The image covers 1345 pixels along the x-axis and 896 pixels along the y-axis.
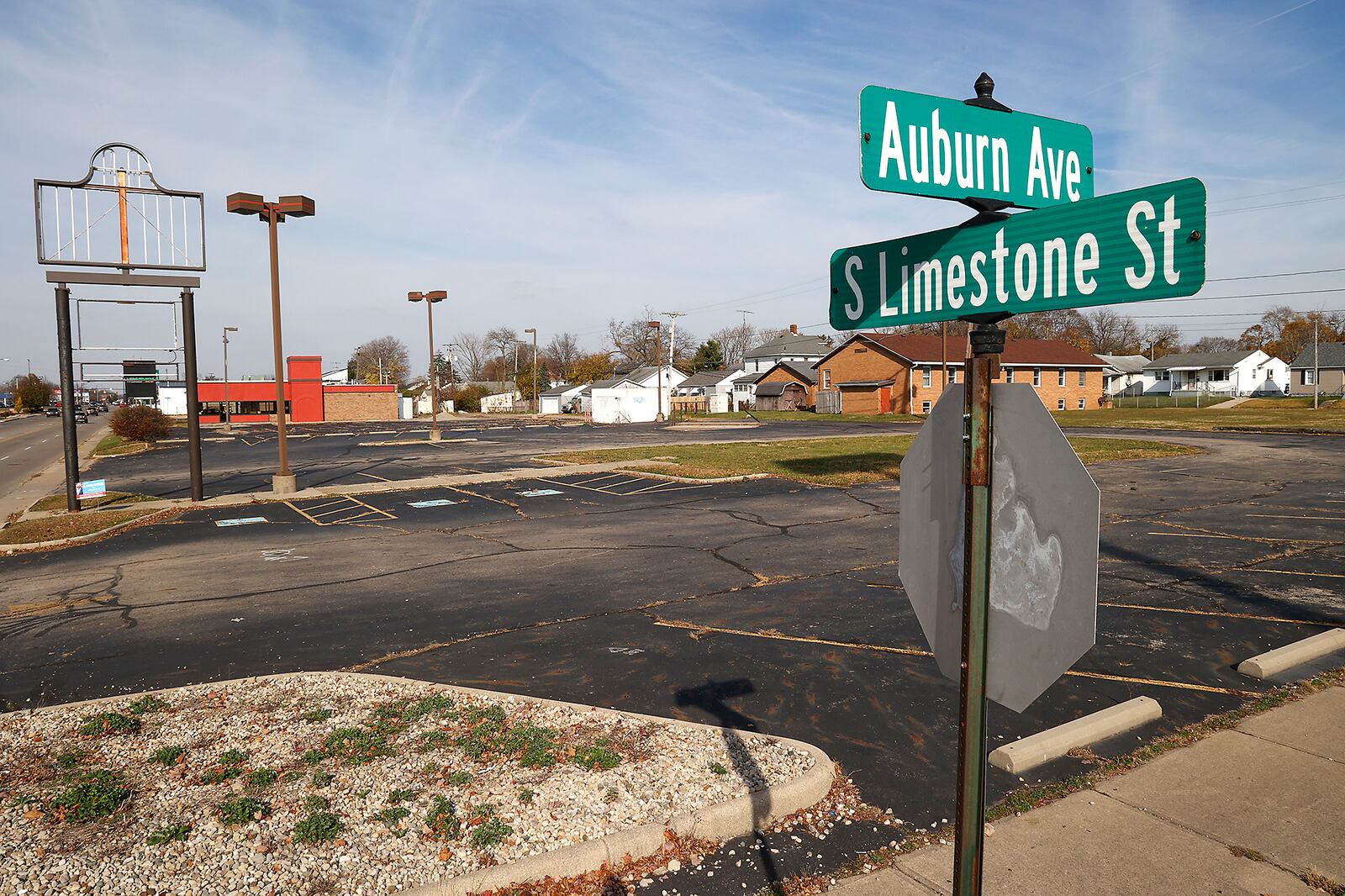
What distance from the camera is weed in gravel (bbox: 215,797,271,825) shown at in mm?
4137

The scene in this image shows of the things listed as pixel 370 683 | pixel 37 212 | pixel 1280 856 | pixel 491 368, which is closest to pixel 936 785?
pixel 1280 856

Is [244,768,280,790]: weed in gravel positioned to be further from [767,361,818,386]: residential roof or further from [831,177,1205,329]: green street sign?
[767,361,818,386]: residential roof

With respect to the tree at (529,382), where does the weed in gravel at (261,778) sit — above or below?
below

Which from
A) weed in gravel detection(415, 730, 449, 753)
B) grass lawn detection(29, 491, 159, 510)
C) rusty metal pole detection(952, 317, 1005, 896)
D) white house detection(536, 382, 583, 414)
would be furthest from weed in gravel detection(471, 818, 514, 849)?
white house detection(536, 382, 583, 414)

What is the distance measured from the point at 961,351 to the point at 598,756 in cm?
6752

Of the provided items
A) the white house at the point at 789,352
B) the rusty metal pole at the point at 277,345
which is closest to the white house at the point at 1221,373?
the white house at the point at 789,352

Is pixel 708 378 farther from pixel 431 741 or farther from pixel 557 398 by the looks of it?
pixel 431 741

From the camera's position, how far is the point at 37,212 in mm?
16547

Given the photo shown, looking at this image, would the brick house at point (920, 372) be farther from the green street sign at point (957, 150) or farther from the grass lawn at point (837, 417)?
the green street sign at point (957, 150)

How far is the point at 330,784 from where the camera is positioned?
4.55 metres

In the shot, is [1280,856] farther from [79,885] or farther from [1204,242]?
[79,885]

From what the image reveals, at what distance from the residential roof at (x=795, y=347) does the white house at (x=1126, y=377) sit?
36.6 meters

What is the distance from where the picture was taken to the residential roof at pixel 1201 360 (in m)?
93.4

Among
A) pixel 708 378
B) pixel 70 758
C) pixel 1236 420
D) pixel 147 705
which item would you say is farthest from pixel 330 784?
pixel 708 378
